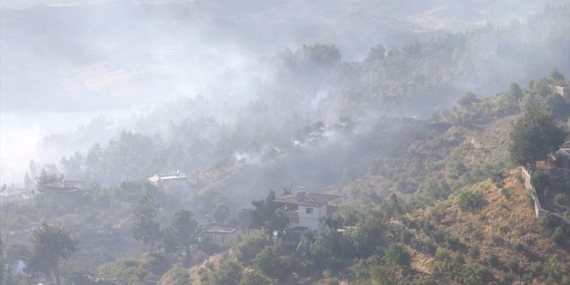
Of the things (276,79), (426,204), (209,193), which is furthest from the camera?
(276,79)

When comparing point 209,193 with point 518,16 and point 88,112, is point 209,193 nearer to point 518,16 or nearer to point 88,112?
point 88,112

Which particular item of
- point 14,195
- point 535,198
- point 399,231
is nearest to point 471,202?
point 535,198

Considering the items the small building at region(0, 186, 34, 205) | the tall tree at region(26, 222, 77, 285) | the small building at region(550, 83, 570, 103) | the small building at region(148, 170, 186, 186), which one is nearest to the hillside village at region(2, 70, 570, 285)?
the tall tree at region(26, 222, 77, 285)

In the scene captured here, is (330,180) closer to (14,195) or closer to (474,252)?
(14,195)

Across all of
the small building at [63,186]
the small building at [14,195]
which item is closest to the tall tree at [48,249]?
the small building at [63,186]

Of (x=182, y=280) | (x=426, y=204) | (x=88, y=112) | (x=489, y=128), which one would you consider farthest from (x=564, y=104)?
(x=88, y=112)

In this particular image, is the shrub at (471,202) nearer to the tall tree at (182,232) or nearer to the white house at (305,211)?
the white house at (305,211)
